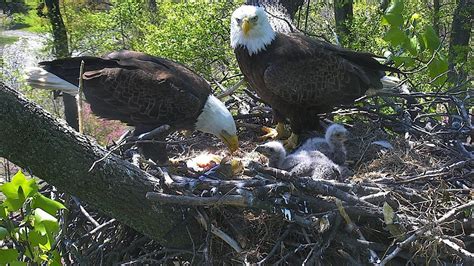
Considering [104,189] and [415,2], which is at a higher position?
[104,189]

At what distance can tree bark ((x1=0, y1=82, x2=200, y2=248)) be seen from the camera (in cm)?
249

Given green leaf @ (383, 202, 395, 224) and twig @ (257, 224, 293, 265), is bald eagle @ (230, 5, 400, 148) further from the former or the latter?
green leaf @ (383, 202, 395, 224)

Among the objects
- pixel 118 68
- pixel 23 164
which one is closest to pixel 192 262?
pixel 23 164

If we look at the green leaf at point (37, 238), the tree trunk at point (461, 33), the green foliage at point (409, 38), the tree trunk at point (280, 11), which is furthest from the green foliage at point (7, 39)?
the green leaf at point (37, 238)

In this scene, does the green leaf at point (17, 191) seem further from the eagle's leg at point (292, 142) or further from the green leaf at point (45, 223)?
the eagle's leg at point (292, 142)

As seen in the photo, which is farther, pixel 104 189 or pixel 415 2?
pixel 415 2

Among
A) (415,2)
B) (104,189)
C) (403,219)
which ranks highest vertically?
(104,189)

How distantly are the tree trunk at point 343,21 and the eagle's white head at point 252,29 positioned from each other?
3.34m

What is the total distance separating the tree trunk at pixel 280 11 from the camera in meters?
5.59

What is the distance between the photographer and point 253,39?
4773mm

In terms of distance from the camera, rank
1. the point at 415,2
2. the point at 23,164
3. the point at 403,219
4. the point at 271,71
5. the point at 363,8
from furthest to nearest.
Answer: the point at 415,2 < the point at 363,8 < the point at 271,71 < the point at 403,219 < the point at 23,164

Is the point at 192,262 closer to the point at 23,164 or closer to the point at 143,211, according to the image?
the point at 143,211

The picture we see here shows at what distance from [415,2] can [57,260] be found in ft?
36.2

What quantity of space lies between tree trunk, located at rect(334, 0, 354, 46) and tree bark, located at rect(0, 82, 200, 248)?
5.53 metres
